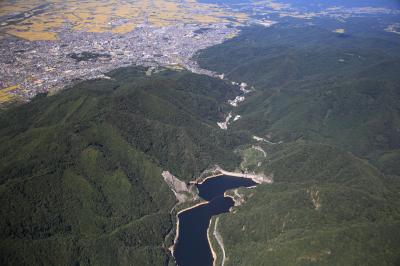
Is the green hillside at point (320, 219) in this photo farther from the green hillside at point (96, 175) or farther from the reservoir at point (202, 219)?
the green hillside at point (96, 175)

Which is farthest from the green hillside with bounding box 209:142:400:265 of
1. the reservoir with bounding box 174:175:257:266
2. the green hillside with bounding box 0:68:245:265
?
the green hillside with bounding box 0:68:245:265

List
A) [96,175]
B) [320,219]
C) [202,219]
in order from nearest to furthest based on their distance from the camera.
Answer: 1. [320,219]
2. [96,175]
3. [202,219]

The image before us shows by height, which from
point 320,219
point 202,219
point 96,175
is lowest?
point 202,219

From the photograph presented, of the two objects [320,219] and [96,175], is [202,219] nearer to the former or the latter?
[96,175]

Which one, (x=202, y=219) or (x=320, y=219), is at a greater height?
(x=320, y=219)

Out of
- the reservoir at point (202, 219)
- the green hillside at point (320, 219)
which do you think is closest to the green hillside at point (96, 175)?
the reservoir at point (202, 219)

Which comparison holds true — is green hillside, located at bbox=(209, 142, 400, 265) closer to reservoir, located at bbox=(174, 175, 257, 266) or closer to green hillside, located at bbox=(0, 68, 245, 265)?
reservoir, located at bbox=(174, 175, 257, 266)

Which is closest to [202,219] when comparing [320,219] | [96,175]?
[96,175]

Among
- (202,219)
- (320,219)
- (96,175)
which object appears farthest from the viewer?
(202,219)
